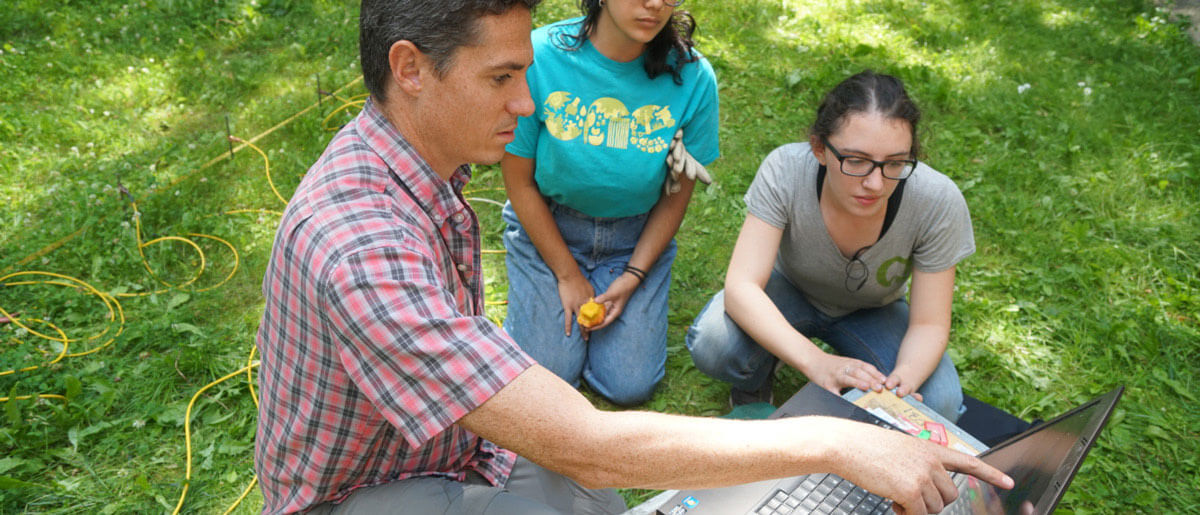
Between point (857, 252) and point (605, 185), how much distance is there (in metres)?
0.85

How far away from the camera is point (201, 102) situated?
439 cm

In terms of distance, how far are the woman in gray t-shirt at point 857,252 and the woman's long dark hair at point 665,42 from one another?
47 centimetres

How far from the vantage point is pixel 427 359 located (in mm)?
1185

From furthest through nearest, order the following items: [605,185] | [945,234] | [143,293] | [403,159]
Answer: [143,293], [605,185], [945,234], [403,159]

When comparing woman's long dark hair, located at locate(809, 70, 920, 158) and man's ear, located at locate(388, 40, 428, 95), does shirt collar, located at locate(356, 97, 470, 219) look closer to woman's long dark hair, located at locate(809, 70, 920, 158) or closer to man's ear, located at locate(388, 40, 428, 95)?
man's ear, located at locate(388, 40, 428, 95)

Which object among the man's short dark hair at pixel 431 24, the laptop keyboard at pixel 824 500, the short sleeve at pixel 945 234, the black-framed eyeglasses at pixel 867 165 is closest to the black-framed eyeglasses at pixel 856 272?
the short sleeve at pixel 945 234

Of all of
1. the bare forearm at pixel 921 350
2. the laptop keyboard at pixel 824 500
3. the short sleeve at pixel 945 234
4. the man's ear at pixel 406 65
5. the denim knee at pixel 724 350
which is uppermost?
the man's ear at pixel 406 65

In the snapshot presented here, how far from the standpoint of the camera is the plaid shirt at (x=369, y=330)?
1186 millimetres

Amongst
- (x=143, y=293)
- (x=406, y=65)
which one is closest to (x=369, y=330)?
(x=406, y=65)

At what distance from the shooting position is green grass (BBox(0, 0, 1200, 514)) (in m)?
2.61

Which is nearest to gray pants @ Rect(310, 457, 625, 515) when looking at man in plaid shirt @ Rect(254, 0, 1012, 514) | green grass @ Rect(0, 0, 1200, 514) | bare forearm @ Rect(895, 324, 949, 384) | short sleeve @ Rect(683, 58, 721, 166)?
man in plaid shirt @ Rect(254, 0, 1012, 514)

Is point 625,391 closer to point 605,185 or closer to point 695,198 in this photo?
point 605,185

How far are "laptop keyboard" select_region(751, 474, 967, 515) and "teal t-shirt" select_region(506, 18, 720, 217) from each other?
1333 mm

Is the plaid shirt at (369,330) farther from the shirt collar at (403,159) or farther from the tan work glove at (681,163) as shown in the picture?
the tan work glove at (681,163)
